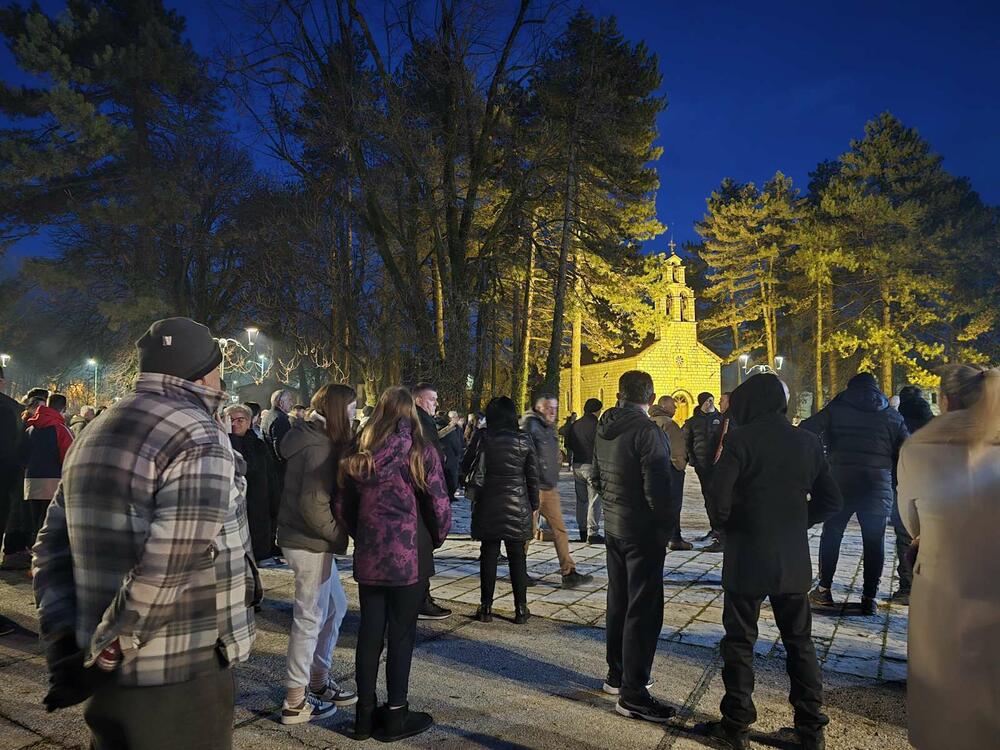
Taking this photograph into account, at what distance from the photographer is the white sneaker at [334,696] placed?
4.23 meters

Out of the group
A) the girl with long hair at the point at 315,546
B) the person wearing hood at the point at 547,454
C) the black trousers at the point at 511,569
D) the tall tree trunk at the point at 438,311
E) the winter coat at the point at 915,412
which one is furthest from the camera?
the tall tree trunk at the point at 438,311

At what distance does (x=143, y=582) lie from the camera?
195 centimetres

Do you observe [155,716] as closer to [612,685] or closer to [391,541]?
[391,541]

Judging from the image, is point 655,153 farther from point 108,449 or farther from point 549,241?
point 108,449

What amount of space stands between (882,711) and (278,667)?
384 centimetres

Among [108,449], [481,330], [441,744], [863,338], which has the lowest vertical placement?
[441,744]

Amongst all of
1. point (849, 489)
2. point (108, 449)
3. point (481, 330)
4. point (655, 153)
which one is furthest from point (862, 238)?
point (108, 449)

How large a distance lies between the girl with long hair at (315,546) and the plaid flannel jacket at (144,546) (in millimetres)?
1937

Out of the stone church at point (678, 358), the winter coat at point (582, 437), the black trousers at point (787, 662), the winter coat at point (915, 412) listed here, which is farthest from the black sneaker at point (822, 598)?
the stone church at point (678, 358)

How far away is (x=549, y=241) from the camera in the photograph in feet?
76.4

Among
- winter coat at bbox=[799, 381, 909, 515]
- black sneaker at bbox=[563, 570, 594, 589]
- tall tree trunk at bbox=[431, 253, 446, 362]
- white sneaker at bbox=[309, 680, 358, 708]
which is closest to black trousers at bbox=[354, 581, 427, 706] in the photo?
white sneaker at bbox=[309, 680, 358, 708]

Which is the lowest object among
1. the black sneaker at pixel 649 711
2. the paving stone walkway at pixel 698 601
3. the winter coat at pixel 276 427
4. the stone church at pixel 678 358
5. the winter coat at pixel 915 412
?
the black sneaker at pixel 649 711

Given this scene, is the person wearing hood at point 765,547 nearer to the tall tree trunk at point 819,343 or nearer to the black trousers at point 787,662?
the black trousers at point 787,662

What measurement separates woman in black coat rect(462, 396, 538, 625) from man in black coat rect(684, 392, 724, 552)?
12.7ft
